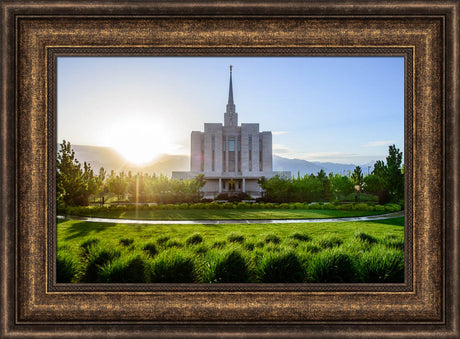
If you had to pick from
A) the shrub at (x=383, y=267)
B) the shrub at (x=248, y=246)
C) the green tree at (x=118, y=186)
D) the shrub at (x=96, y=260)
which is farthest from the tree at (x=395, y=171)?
the green tree at (x=118, y=186)

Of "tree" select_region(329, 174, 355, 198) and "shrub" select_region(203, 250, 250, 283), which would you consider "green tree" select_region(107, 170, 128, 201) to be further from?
"tree" select_region(329, 174, 355, 198)

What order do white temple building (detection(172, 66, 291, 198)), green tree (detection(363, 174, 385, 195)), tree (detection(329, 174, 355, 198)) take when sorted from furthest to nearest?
white temple building (detection(172, 66, 291, 198)) < tree (detection(329, 174, 355, 198)) < green tree (detection(363, 174, 385, 195))

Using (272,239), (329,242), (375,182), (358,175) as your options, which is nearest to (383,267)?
(329,242)

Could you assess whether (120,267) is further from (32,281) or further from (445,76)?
(445,76)

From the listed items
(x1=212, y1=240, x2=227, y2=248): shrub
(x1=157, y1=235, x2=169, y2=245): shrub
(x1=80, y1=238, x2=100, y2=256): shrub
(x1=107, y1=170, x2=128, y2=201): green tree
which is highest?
(x1=107, y1=170, x2=128, y2=201): green tree

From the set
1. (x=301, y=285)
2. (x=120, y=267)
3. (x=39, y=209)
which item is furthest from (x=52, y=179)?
(x=301, y=285)

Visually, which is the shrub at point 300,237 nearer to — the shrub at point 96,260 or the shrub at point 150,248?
the shrub at point 150,248

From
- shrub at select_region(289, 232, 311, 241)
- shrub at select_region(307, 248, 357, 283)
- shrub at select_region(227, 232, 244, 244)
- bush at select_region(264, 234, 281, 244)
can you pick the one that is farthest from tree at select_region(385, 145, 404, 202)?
shrub at select_region(227, 232, 244, 244)
